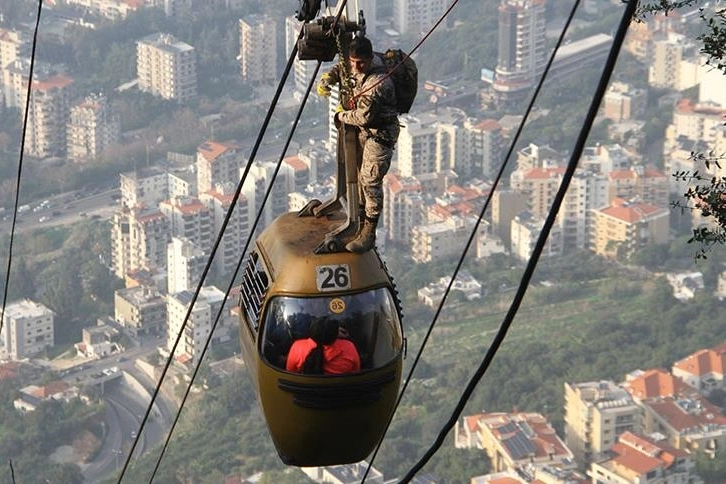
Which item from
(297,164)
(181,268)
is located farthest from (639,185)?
(181,268)

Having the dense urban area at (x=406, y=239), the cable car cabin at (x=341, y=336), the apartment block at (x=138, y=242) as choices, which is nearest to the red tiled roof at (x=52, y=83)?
the dense urban area at (x=406, y=239)

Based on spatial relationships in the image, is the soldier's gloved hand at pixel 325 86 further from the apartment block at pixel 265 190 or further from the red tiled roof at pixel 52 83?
the red tiled roof at pixel 52 83

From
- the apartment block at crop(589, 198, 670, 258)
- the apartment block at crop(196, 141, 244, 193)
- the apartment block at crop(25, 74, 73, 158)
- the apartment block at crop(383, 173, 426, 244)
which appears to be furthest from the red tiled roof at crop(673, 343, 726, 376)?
the apartment block at crop(25, 74, 73, 158)

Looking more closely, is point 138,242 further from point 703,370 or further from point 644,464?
point 644,464

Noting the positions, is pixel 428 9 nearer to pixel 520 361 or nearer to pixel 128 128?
pixel 128 128

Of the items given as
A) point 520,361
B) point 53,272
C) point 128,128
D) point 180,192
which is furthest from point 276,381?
point 128,128

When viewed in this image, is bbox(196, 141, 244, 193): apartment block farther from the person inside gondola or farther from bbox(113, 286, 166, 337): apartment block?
the person inside gondola

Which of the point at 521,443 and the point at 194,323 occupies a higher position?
the point at 521,443
